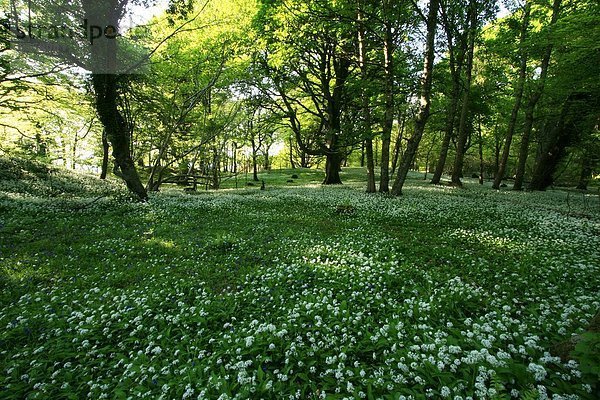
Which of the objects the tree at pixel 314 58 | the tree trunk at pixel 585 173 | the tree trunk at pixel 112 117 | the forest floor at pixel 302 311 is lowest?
the forest floor at pixel 302 311

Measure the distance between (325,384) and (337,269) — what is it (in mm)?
3754

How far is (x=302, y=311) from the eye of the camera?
18.3 feet

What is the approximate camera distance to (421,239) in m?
10.0

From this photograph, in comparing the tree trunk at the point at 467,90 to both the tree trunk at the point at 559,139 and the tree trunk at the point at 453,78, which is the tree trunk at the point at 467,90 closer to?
the tree trunk at the point at 453,78

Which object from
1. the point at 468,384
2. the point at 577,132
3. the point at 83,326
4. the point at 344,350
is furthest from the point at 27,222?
the point at 577,132

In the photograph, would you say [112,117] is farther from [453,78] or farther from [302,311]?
[453,78]

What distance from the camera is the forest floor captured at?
12.4ft

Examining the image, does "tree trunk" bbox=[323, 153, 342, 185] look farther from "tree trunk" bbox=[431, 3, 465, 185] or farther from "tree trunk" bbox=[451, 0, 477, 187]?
"tree trunk" bbox=[451, 0, 477, 187]

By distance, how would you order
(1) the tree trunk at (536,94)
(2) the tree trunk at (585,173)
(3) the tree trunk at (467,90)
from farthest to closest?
(2) the tree trunk at (585,173), (1) the tree trunk at (536,94), (3) the tree trunk at (467,90)

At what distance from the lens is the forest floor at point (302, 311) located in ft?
12.4

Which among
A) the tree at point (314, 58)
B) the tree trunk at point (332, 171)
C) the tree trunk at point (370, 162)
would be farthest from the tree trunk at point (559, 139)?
the tree trunk at point (332, 171)

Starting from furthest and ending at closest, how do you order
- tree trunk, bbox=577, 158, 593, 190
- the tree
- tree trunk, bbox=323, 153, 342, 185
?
tree trunk, bbox=323, 153, 342, 185
tree trunk, bbox=577, 158, 593, 190
the tree

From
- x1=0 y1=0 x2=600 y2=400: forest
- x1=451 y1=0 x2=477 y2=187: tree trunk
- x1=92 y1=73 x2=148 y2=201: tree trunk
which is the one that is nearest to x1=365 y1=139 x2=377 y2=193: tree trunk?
x1=0 y1=0 x2=600 y2=400: forest

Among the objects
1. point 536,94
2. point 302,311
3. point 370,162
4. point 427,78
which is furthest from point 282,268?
point 536,94
